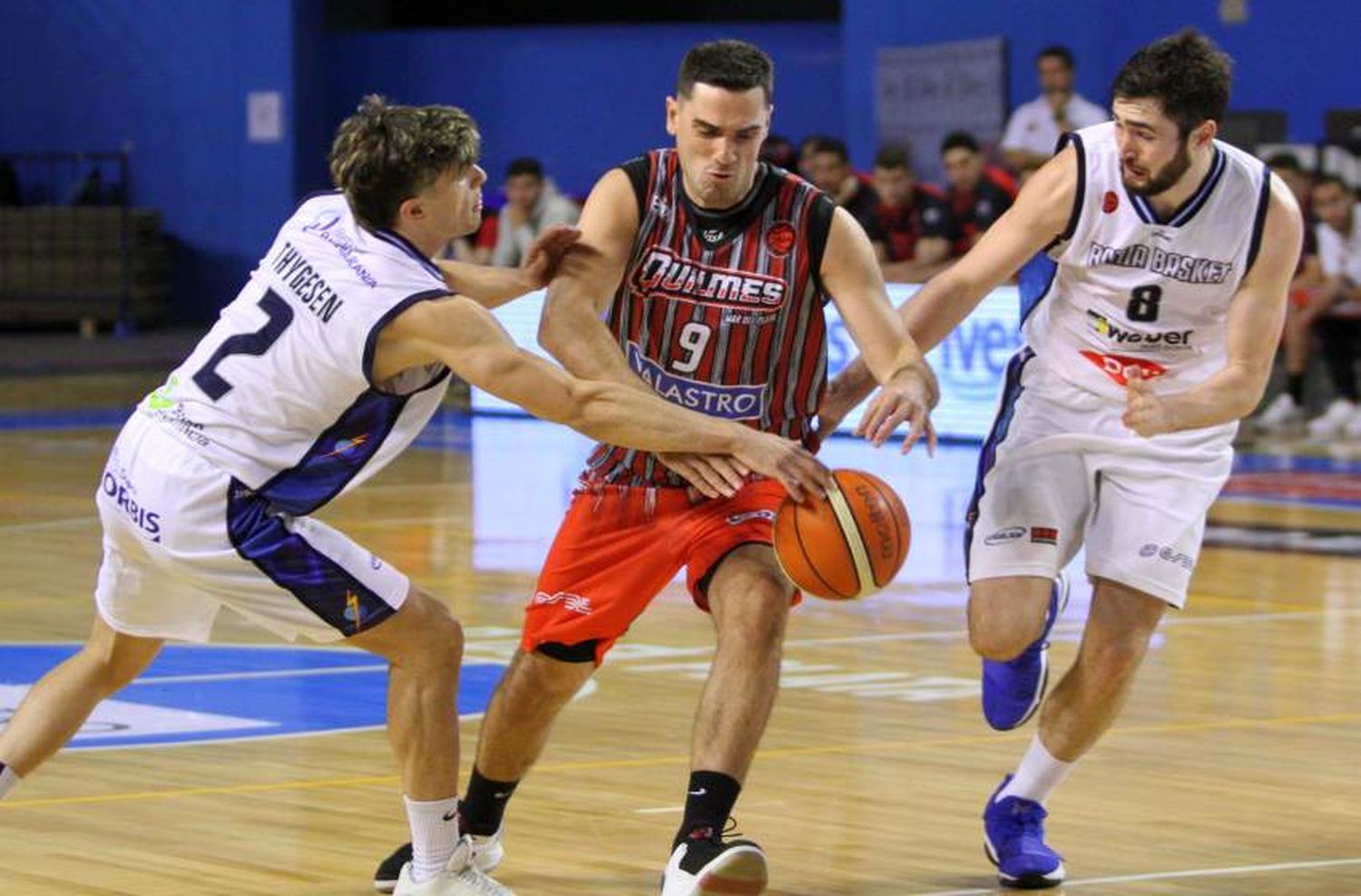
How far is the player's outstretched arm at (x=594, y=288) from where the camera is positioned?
552cm

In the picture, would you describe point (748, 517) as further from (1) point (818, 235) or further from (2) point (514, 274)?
(2) point (514, 274)

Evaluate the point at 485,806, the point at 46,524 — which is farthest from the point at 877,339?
the point at 46,524

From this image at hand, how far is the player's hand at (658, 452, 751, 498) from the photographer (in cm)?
537

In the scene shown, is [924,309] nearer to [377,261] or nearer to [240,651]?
[377,261]

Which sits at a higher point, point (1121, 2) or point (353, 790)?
point (1121, 2)

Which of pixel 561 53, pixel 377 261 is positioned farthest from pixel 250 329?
pixel 561 53

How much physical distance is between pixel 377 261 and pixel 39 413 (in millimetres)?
13081

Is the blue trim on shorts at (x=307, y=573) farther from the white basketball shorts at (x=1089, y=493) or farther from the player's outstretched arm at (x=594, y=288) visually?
the white basketball shorts at (x=1089, y=493)

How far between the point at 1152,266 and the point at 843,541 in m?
1.06

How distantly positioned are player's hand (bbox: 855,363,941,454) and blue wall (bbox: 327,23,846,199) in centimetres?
1785

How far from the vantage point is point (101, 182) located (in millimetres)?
25672

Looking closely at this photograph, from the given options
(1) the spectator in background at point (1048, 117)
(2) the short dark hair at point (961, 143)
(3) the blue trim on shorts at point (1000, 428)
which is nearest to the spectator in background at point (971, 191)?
(2) the short dark hair at point (961, 143)

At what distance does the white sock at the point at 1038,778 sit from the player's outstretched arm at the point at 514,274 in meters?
1.48

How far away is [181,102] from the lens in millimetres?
25609
